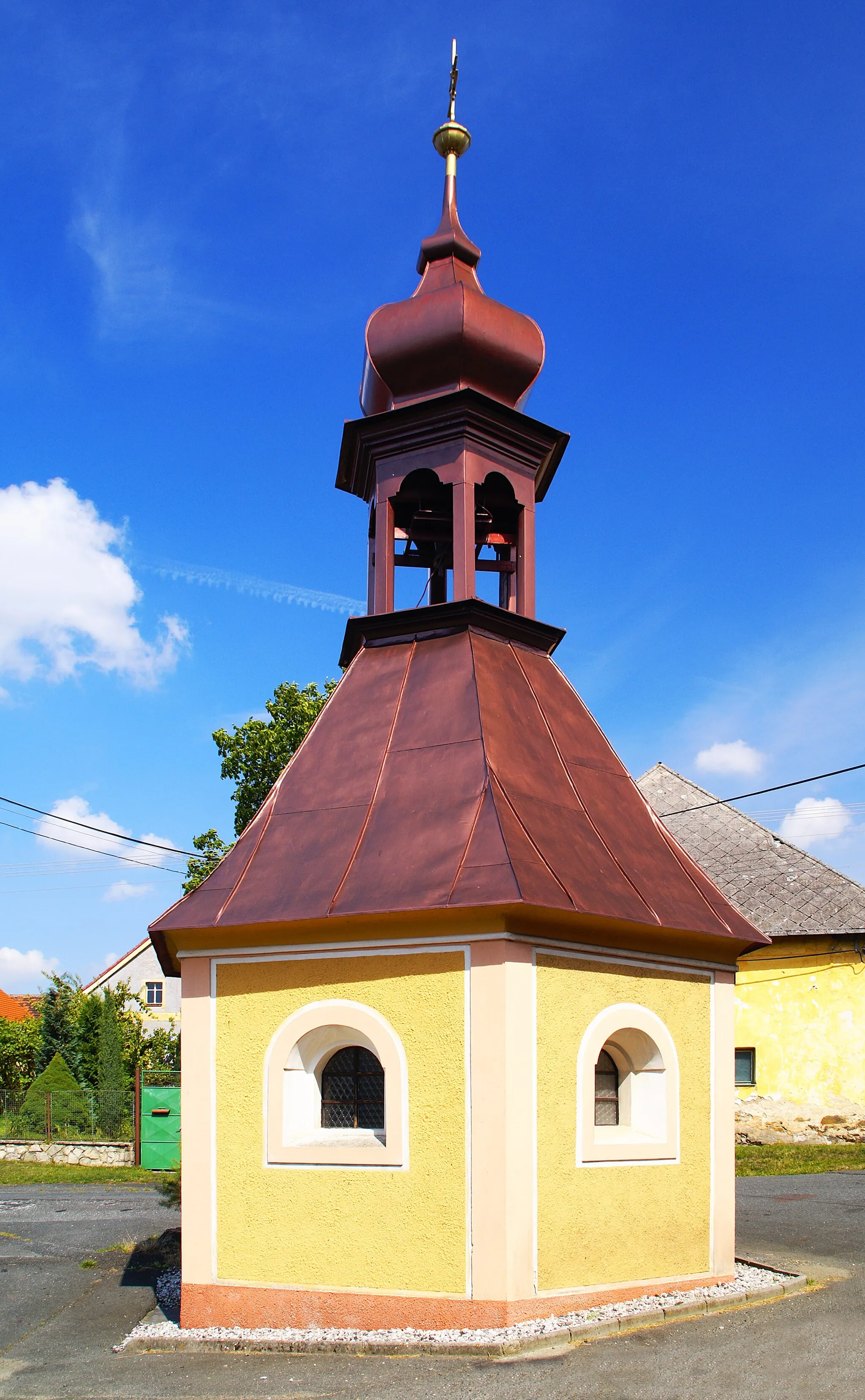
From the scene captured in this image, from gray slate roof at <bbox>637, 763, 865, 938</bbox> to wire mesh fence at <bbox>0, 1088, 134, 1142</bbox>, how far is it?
12103mm

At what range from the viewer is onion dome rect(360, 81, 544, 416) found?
10898 millimetres

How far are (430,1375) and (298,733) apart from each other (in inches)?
647

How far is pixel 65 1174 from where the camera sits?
20984 millimetres

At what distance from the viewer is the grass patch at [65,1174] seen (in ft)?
65.6

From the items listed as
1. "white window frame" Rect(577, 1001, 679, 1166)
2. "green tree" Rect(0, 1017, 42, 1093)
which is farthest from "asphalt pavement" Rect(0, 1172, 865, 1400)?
"green tree" Rect(0, 1017, 42, 1093)

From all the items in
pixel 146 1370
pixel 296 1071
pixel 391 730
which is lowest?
pixel 146 1370

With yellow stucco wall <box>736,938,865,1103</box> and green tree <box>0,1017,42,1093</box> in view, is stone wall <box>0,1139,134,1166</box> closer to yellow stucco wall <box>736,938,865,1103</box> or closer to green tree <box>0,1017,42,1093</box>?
green tree <box>0,1017,42,1093</box>

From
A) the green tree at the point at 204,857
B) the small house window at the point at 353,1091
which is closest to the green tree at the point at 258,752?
the green tree at the point at 204,857

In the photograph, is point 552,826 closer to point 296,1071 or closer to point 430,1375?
point 296,1071

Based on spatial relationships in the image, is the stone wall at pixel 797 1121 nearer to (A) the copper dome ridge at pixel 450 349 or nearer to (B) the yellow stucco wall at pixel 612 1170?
(B) the yellow stucco wall at pixel 612 1170

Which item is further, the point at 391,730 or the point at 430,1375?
the point at 391,730

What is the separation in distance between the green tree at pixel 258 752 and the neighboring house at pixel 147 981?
1702 centimetres

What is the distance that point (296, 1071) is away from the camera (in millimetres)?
8250

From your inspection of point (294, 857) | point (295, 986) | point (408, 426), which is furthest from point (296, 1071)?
point (408, 426)
